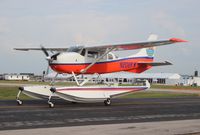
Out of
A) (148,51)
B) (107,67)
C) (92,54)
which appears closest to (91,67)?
(92,54)

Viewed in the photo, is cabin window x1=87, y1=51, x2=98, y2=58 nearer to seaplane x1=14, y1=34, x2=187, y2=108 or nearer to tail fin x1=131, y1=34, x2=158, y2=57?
seaplane x1=14, y1=34, x2=187, y2=108

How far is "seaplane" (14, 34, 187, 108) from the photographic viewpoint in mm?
20866

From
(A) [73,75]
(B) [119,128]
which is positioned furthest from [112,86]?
(B) [119,128]

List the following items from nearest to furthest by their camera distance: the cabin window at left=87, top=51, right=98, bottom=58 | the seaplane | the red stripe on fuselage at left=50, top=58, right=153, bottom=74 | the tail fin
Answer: the seaplane < the red stripe on fuselage at left=50, top=58, right=153, bottom=74 < the cabin window at left=87, top=51, right=98, bottom=58 < the tail fin

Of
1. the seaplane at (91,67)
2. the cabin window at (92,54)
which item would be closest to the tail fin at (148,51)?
the seaplane at (91,67)

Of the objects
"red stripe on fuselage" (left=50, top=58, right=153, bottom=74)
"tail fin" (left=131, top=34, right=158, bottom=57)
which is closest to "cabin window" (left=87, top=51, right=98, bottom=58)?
"red stripe on fuselage" (left=50, top=58, right=153, bottom=74)

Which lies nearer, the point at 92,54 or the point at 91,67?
the point at 91,67

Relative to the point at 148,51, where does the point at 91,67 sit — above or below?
below

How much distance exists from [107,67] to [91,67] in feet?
4.57

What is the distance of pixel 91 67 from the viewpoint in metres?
24.4

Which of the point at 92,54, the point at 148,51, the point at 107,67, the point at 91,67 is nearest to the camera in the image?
the point at 91,67

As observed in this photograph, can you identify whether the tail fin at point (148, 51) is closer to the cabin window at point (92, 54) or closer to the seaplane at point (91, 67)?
the seaplane at point (91, 67)

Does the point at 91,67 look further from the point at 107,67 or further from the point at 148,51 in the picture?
the point at 148,51

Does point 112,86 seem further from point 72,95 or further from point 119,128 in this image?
point 119,128
